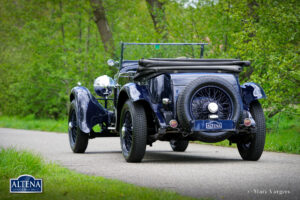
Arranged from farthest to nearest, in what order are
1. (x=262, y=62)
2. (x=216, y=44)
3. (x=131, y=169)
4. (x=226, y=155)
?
(x=216, y=44)
(x=262, y=62)
(x=226, y=155)
(x=131, y=169)

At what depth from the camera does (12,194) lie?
5.07 m

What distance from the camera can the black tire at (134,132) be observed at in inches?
304

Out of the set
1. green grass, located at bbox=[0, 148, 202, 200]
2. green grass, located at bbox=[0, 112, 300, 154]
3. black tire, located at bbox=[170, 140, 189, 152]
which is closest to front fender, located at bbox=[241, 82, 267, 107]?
green grass, located at bbox=[0, 112, 300, 154]

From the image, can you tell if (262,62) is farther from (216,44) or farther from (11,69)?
(11,69)

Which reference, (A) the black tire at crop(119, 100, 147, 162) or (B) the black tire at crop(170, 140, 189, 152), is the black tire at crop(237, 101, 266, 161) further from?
(B) the black tire at crop(170, 140, 189, 152)

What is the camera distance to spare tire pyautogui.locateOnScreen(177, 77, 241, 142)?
7500 mm

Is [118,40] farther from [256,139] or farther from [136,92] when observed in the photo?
[256,139]

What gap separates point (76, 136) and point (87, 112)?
0.62 metres

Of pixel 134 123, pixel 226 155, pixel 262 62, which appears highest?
pixel 262 62

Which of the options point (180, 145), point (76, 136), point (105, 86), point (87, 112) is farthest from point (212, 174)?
point (105, 86)

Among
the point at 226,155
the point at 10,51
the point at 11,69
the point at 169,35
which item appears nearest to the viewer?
the point at 226,155

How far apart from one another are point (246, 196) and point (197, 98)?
9.17 ft

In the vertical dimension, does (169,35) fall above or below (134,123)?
above

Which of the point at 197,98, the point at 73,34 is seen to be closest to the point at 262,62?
the point at 197,98
